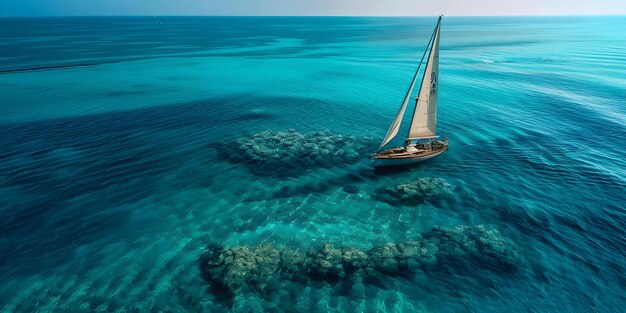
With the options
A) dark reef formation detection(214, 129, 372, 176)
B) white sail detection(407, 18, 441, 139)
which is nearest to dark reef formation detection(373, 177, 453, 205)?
white sail detection(407, 18, 441, 139)

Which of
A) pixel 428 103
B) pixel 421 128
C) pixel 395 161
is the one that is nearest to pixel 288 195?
pixel 395 161

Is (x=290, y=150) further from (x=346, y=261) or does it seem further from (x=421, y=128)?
(x=346, y=261)

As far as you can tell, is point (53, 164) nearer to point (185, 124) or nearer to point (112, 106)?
point (185, 124)

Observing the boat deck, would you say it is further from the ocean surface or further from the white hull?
the ocean surface

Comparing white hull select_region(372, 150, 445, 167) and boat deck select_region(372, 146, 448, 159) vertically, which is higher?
boat deck select_region(372, 146, 448, 159)

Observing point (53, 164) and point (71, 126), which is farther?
point (71, 126)

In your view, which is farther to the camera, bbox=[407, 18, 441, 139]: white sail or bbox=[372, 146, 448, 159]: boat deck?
bbox=[372, 146, 448, 159]: boat deck

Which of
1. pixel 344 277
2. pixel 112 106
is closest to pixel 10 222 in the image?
pixel 344 277
